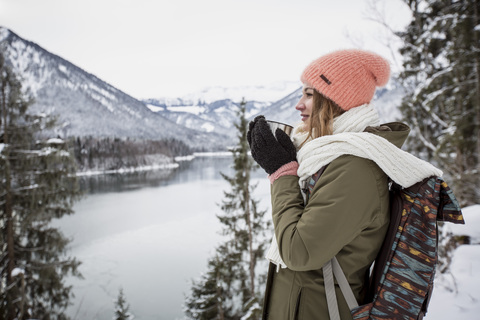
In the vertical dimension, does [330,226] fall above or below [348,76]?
below

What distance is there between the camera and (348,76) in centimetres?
102

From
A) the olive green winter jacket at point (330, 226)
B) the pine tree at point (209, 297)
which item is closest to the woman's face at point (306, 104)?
the olive green winter jacket at point (330, 226)

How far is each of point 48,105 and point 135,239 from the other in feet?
383

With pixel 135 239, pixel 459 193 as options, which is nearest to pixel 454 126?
pixel 459 193

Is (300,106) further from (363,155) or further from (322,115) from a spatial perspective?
(363,155)

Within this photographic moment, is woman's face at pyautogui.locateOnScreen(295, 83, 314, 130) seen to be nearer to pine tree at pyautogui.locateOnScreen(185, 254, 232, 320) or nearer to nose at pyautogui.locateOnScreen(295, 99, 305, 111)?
nose at pyautogui.locateOnScreen(295, 99, 305, 111)

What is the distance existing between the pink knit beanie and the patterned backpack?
0.32 meters

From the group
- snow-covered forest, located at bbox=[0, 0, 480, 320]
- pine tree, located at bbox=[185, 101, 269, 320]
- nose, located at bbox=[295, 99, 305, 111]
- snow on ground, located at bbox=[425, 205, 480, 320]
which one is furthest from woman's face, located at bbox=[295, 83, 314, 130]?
pine tree, located at bbox=[185, 101, 269, 320]

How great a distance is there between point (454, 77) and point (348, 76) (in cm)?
735

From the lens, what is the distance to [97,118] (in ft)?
362

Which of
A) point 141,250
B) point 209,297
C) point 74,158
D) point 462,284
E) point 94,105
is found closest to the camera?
point 462,284

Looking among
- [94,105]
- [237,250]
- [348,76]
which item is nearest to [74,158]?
[237,250]

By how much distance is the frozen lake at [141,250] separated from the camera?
12359 millimetres

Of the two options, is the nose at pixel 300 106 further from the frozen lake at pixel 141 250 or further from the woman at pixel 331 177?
the frozen lake at pixel 141 250
